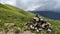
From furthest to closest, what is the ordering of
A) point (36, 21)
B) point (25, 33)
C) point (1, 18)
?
1. point (1, 18)
2. point (36, 21)
3. point (25, 33)

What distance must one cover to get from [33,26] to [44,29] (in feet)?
14.1

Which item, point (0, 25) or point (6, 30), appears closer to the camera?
point (6, 30)

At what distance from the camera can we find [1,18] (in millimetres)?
120438

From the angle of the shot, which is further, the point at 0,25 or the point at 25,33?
the point at 0,25

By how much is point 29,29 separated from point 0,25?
1394cm

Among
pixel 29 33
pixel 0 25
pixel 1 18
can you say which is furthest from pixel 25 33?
pixel 1 18

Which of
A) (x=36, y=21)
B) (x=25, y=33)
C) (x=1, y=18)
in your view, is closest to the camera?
(x=25, y=33)

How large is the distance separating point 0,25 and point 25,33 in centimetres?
1518

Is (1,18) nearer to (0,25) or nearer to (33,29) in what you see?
(0,25)

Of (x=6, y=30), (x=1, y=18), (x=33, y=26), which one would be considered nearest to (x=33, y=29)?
(x=33, y=26)

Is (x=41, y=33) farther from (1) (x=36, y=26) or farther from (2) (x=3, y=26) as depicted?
(2) (x=3, y=26)

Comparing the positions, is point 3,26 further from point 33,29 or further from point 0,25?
point 33,29

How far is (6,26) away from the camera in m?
95.8

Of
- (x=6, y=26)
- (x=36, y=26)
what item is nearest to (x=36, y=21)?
(x=36, y=26)
